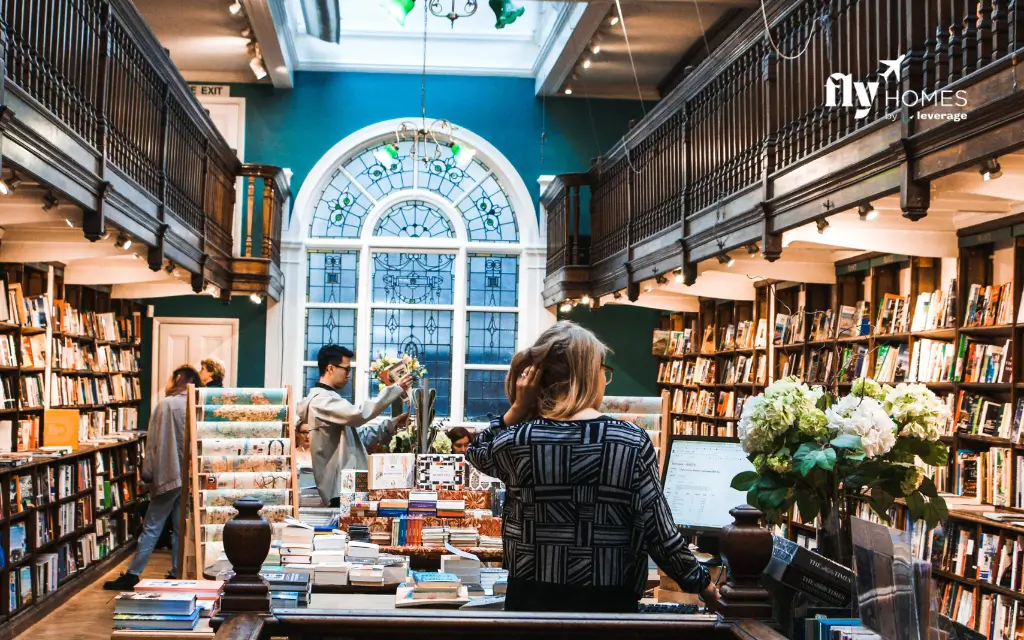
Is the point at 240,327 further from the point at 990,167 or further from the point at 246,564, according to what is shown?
the point at 246,564

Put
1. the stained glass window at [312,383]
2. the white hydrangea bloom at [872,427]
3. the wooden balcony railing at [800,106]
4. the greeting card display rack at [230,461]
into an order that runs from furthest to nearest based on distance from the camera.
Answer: the stained glass window at [312,383] → the greeting card display rack at [230,461] → the wooden balcony railing at [800,106] → the white hydrangea bloom at [872,427]

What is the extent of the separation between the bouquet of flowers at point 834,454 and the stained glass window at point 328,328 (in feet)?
36.8

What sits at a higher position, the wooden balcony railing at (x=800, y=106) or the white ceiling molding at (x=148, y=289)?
the wooden balcony railing at (x=800, y=106)

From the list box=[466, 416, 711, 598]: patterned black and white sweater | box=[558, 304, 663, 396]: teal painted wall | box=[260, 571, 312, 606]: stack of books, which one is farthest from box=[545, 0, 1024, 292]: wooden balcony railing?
box=[558, 304, 663, 396]: teal painted wall

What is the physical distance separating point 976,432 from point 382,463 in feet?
11.1

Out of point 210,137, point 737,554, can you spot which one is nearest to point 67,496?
point 210,137

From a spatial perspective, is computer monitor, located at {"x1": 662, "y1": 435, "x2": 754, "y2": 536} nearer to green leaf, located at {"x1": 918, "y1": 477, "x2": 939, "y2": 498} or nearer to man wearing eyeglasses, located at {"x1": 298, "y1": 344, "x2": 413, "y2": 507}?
green leaf, located at {"x1": 918, "y1": 477, "x2": 939, "y2": 498}

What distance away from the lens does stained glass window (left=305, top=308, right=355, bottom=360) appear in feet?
44.6

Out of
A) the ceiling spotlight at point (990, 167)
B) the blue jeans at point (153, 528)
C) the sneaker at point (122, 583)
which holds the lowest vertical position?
the sneaker at point (122, 583)

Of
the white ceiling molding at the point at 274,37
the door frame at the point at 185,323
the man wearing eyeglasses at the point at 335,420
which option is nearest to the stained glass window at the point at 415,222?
the white ceiling molding at the point at 274,37

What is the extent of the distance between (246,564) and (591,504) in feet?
3.07

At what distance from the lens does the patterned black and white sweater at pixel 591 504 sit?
2879 mm

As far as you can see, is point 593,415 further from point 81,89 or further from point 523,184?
point 523,184

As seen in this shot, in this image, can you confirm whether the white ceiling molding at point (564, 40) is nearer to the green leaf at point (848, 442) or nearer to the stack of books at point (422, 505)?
the stack of books at point (422, 505)
